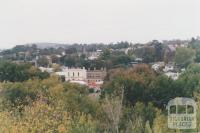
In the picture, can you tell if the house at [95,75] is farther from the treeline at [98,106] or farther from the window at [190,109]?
the window at [190,109]

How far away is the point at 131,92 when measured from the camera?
2195 cm

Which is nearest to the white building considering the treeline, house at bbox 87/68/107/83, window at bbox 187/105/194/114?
house at bbox 87/68/107/83

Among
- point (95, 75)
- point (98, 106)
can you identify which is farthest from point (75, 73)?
point (98, 106)

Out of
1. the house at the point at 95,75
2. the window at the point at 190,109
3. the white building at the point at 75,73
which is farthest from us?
the white building at the point at 75,73

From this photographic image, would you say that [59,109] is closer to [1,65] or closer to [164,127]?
[164,127]

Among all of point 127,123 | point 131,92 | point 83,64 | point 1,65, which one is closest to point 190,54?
point 83,64

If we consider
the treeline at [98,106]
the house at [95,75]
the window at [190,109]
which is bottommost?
the house at [95,75]

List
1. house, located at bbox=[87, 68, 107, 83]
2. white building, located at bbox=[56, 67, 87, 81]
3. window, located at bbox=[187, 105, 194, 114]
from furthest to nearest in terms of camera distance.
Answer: white building, located at bbox=[56, 67, 87, 81] < house, located at bbox=[87, 68, 107, 83] < window, located at bbox=[187, 105, 194, 114]

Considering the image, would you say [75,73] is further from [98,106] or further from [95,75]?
[98,106]

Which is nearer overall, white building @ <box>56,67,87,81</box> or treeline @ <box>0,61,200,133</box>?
treeline @ <box>0,61,200,133</box>

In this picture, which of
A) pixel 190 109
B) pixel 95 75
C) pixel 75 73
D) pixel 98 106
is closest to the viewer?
pixel 190 109

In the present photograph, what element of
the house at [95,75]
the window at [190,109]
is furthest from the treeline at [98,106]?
the house at [95,75]

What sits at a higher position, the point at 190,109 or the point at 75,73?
the point at 190,109

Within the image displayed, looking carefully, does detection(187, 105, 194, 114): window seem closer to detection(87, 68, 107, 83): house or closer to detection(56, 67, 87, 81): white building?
detection(87, 68, 107, 83): house
